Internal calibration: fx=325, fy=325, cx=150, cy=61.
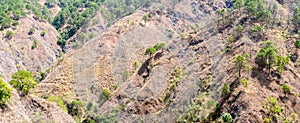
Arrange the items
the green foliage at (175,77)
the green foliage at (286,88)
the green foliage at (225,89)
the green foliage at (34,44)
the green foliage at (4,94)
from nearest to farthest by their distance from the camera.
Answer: the green foliage at (4,94), the green foliage at (286,88), the green foliage at (225,89), the green foliage at (175,77), the green foliage at (34,44)

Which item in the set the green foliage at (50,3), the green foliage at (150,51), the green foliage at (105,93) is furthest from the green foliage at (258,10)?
the green foliage at (50,3)

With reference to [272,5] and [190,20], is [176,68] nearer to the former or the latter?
[272,5]

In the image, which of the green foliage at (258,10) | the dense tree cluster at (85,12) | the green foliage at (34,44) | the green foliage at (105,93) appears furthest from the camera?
the dense tree cluster at (85,12)

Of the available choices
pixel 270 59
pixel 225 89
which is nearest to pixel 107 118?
pixel 225 89

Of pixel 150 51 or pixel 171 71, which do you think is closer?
pixel 171 71

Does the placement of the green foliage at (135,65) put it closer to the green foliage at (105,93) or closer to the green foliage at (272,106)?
the green foliage at (105,93)

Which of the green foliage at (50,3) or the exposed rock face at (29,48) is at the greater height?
the green foliage at (50,3)

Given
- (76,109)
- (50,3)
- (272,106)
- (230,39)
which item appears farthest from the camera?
(50,3)

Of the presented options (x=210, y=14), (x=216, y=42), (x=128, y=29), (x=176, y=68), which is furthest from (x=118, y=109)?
(x=210, y=14)

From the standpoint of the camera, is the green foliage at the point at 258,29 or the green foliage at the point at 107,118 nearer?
the green foliage at the point at 107,118

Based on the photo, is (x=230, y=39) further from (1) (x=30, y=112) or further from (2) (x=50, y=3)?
(2) (x=50, y=3)

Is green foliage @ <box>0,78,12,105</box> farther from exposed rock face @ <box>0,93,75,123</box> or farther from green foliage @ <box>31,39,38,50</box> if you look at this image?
green foliage @ <box>31,39,38,50</box>

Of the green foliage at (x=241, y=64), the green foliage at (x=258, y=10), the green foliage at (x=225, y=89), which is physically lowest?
the green foliage at (x=225, y=89)
